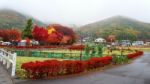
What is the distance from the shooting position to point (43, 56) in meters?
38.1

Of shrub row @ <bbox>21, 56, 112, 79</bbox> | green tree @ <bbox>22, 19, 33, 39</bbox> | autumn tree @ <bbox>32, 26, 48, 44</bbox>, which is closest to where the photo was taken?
shrub row @ <bbox>21, 56, 112, 79</bbox>

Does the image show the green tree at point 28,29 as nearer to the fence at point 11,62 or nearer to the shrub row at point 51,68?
the fence at point 11,62

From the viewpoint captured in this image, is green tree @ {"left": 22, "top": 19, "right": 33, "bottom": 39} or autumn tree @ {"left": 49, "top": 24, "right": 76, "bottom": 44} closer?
green tree @ {"left": 22, "top": 19, "right": 33, "bottom": 39}

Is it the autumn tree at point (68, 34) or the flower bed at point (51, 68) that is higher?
Answer: the autumn tree at point (68, 34)

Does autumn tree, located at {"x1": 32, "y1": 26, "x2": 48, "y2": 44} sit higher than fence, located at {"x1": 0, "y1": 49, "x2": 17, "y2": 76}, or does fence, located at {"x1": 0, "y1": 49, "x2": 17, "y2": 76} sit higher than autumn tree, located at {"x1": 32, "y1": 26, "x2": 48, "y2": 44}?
autumn tree, located at {"x1": 32, "y1": 26, "x2": 48, "y2": 44}

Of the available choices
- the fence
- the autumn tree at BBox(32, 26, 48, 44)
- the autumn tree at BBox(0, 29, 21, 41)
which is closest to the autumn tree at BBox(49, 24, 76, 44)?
the autumn tree at BBox(32, 26, 48, 44)

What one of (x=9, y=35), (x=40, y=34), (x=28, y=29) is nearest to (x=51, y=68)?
(x=28, y=29)

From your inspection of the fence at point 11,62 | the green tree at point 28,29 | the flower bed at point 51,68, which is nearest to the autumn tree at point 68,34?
the green tree at point 28,29

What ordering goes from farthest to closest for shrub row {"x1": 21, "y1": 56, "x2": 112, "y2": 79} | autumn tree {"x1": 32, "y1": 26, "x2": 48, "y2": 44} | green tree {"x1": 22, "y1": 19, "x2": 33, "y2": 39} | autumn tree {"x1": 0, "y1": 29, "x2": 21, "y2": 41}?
autumn tree {"x1": 0, "y1": 29, "x2": 21, "y2": 41} < autumn tree {"x1": 32, "y1": 26, "x2": 48, "y2": 44} < green tree {"x1": 22, "y1": 19, "x2": 33, "y2": 39} < shrub row {"x1": 21, "y1": 56, "x2": 112, "y2": 79}

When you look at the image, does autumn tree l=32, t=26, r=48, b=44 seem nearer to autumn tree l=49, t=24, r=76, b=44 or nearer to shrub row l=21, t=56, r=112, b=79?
autumn tree l=49, t=24, r=76, b=44

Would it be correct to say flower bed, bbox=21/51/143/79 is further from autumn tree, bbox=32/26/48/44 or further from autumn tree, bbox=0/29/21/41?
autumn tree, bbox=0/29/21/41

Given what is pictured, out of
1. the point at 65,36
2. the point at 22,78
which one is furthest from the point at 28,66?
the point at 65,36

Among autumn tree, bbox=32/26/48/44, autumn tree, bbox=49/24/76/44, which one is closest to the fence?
autumn tree, bbox=32/26/48/44

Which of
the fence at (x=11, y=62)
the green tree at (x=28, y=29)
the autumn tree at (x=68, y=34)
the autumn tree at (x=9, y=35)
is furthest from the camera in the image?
the autumn tree at (x=9, y=35)
